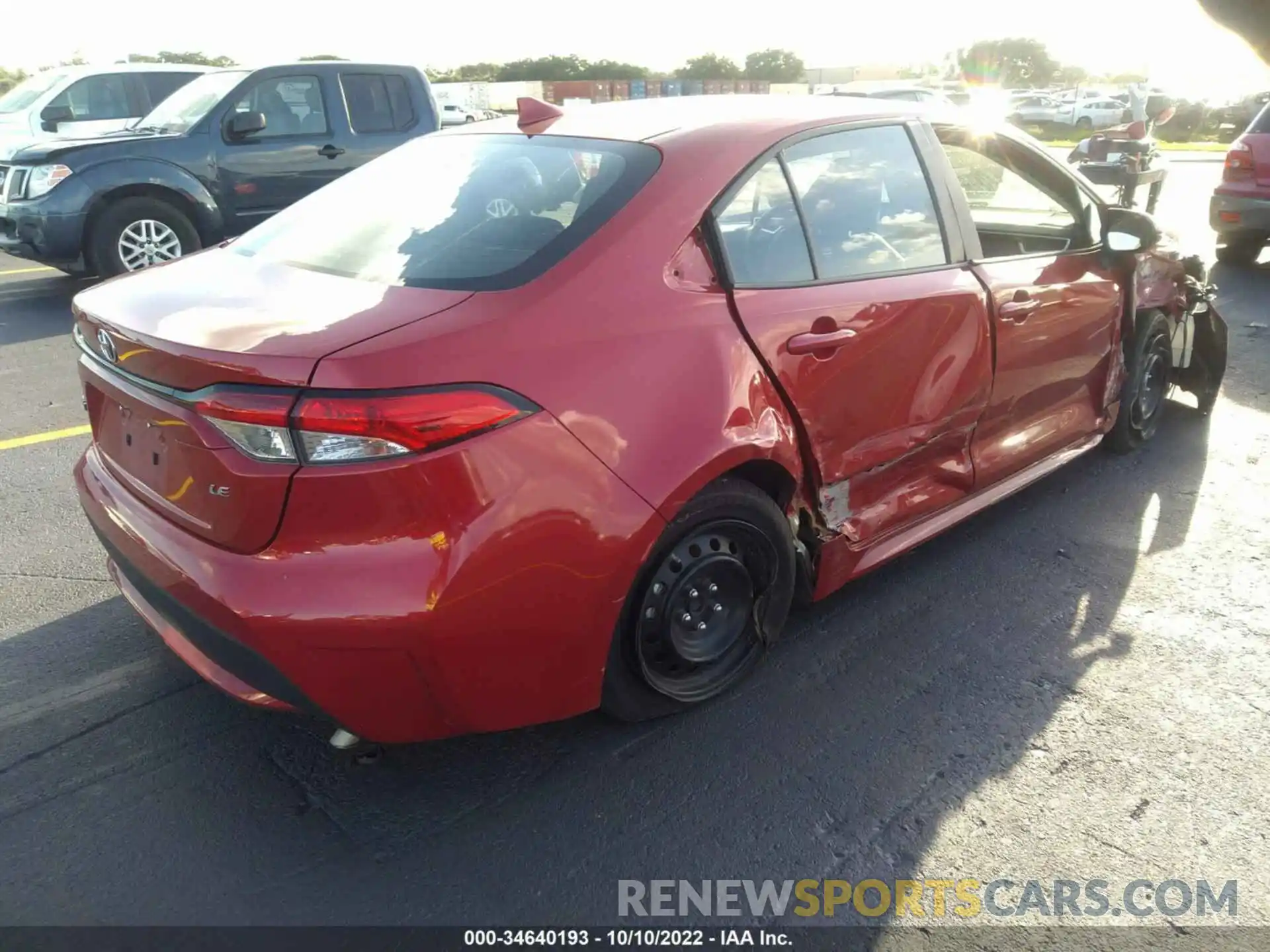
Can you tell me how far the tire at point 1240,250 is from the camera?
10.1 m

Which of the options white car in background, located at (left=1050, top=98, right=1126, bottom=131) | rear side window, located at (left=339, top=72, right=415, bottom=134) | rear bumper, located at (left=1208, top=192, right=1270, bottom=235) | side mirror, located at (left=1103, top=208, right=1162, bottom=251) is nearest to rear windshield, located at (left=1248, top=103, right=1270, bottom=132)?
rear bumper, located at (left=1208, top=192, right=1270, bottom=235)

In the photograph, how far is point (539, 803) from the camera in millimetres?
2555

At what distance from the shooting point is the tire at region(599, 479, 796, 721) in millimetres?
2611

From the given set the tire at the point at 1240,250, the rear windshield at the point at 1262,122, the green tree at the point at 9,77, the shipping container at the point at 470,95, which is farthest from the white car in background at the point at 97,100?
the green tree at the point at 9,77

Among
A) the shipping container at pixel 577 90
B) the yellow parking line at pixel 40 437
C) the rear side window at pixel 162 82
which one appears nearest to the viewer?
the yellow parking line at pixel 40 437

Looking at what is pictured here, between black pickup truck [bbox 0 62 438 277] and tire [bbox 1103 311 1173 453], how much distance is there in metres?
6.79

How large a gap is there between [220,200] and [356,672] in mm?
7537

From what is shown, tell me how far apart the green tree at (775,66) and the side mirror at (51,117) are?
218ft

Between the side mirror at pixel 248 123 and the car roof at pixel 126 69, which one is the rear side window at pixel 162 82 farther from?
the side mirror at pixel 248 123

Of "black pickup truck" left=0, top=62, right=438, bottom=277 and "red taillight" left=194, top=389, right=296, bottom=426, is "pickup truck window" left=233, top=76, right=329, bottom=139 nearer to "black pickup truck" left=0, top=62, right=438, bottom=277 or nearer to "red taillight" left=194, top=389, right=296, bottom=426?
"black pickup truck" left=0, top=62, right=438, bottom=277

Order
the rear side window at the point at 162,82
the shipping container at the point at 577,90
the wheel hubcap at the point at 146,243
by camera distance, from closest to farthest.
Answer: the wheel hubcap at the point at 146,243 < the rear side window at the point at 162,82 < the shipping container at the point at 577,90

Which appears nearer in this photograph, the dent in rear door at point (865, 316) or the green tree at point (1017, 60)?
the dent in rear door at point (865, 316)

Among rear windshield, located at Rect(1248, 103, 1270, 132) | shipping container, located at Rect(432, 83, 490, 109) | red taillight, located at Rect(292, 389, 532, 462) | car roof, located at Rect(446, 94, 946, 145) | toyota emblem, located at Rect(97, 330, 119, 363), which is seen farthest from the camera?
shipping container, located at Rect(432, 83, 490, 109)

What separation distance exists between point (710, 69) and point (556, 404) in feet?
253
